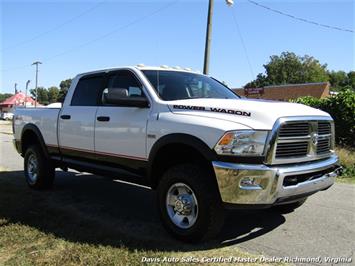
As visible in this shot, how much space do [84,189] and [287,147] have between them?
4.62 metres

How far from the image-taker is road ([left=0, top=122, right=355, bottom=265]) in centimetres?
505

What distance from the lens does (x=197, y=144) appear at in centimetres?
488

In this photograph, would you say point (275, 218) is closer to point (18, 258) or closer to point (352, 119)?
point (18, 258)

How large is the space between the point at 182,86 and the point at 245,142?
68.4 inches

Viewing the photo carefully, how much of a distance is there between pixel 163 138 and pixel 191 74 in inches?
65.8

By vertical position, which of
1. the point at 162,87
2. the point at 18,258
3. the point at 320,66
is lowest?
the point at 18,258

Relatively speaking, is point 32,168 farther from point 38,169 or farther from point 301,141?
point 301,141

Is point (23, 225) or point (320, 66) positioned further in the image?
point (320, 66)

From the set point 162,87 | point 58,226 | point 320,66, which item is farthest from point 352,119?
point 320,66

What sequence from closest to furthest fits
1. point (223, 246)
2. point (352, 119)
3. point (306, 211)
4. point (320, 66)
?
1. point (223, 246)
2. point (306, 211)
3. point (352, 119)
4. point (320, 66)

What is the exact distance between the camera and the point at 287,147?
4.81 meters

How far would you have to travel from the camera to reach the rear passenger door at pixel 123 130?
570 centimetres

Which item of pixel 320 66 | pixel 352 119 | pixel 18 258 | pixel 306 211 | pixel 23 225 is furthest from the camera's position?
pixel 320 66

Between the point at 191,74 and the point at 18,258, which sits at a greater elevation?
the point at 191,74
